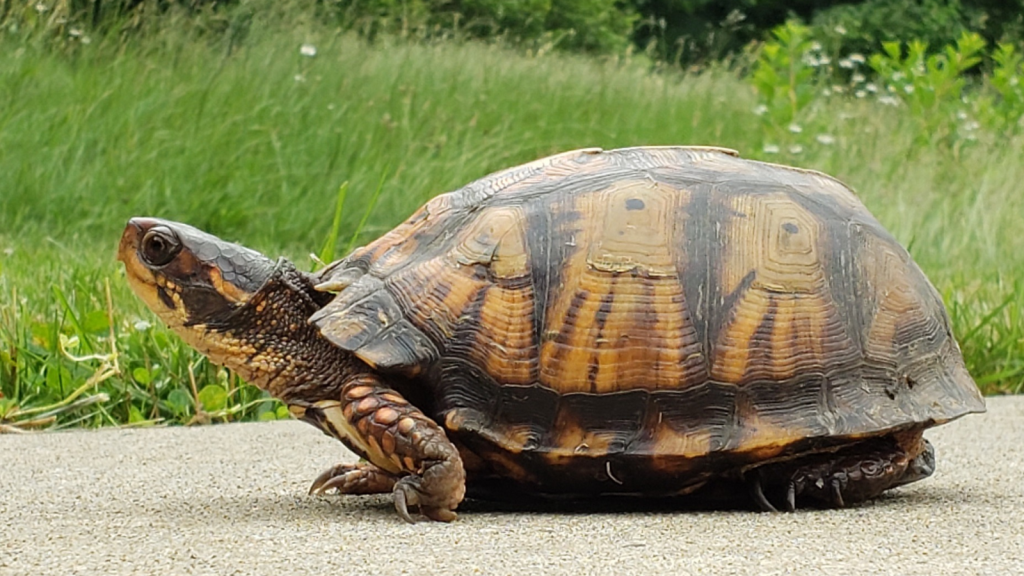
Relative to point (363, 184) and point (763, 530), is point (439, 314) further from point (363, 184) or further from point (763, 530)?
point (363, 184)

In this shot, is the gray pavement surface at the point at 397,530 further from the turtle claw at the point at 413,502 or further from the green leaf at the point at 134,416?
the green leaf at the point at 134,416

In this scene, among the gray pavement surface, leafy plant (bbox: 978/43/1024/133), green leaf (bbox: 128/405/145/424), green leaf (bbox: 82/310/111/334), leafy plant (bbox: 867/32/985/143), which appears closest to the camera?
the gray pavement surface

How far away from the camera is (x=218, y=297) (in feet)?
7.39

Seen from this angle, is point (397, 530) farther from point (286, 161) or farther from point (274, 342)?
point (286, 161)

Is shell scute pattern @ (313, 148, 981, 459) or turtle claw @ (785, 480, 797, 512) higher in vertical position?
shell scute pattern @ (313, 148, 981, 459)

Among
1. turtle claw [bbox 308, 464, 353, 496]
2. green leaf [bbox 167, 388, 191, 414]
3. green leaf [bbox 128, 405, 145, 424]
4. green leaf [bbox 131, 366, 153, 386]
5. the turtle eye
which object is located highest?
the turtle eye

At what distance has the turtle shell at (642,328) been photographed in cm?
210

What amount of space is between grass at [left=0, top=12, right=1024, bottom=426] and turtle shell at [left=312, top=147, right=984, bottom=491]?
4.92 ft

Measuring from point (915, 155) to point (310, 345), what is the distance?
Result: 6542 millimetres

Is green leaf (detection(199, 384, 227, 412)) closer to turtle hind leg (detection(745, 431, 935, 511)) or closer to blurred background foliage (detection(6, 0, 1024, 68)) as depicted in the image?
turtle hind leg (detection(745, 431, 935, 511))

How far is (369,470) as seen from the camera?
92.9 inches

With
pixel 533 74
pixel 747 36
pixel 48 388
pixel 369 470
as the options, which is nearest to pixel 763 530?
pixel 369 470

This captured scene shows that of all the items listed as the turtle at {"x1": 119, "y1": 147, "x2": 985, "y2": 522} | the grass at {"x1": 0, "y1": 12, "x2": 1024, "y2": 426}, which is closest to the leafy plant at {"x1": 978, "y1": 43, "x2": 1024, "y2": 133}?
the grass at {"x1": 0, "y1": 12, "x2": 1024, "y2": 426}

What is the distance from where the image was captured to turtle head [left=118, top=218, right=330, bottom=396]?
2.24 m
